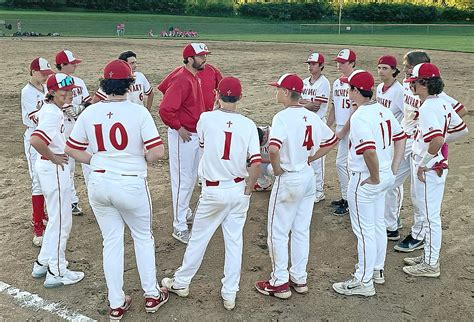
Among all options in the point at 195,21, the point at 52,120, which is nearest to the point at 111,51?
the point at 52,120

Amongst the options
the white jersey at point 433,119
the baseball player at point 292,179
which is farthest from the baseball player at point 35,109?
the white jersey at point 433,119

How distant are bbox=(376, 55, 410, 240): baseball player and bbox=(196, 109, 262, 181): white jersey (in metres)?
2.41

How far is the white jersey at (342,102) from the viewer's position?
707 cm

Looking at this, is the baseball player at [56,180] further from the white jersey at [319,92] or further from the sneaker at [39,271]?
the white jersey at [319,92]

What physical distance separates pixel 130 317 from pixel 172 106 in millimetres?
2581

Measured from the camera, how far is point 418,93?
5.19 metres

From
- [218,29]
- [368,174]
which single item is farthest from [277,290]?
[218,29]

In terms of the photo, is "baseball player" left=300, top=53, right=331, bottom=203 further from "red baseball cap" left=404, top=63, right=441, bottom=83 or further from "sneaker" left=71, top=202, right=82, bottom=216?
"sneaker" left=71, top=202, right=82, bottom=216

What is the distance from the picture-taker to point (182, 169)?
247 inches

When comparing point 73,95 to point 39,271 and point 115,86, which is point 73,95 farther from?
point 115,86

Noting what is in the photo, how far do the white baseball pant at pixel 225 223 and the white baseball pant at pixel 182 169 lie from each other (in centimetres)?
148

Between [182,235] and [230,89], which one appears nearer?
[230,89]

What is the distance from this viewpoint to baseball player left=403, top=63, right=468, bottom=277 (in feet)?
16.5

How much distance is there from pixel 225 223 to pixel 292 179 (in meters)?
0.78
